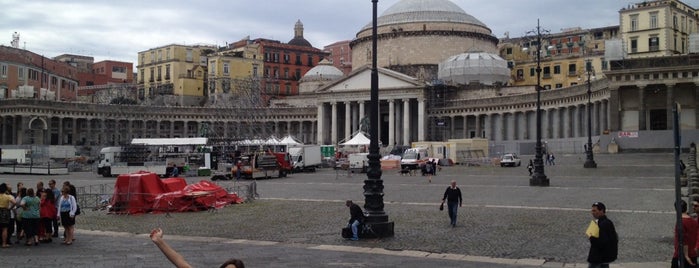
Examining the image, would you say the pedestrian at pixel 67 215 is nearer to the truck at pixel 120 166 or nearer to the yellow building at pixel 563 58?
the truck at pixel 120 166

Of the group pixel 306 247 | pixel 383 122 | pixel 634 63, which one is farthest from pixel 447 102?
pixel 306 247

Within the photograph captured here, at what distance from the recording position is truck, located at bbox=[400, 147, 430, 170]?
5112cm

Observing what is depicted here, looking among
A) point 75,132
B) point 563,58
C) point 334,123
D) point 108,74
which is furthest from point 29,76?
point 563,58

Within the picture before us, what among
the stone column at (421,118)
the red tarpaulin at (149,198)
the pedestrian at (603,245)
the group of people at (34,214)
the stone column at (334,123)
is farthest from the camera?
the stone column at (334,123)

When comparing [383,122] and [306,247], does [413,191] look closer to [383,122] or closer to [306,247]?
[306,247]

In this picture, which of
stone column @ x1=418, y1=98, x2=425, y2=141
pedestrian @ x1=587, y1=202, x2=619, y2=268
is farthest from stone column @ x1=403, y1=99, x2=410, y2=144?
pedestrian @ x1=587, y1=202, x2=619, y2=268

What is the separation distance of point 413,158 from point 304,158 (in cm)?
914

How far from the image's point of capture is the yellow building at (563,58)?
284 feet

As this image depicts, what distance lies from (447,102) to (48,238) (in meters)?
74.7

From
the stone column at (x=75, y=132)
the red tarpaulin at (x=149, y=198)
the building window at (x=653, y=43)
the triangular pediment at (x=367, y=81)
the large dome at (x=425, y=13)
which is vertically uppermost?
the large dome at (x=425, y=13)

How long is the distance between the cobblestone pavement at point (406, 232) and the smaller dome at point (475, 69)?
57.4 meters

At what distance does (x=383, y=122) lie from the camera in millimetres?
94438

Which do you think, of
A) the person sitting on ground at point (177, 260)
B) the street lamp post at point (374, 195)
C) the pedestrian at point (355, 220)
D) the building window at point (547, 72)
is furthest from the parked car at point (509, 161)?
the person sitting on ground at point (177, 260)

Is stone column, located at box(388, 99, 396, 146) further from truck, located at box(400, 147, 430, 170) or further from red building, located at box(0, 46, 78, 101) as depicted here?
red building, located at box(0, 46, 78, 101)
